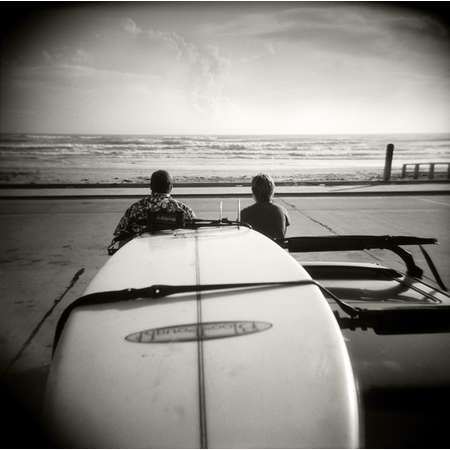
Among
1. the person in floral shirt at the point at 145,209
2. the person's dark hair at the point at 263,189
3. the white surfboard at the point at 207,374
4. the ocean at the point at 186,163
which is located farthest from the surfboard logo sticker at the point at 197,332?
the ocean at the point at 186,163

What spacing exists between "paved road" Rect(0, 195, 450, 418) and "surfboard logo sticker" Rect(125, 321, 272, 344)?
1.59 m

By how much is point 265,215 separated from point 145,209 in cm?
134

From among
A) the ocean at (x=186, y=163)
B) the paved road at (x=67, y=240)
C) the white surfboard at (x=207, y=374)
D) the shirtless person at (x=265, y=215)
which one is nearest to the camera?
the white surfboard at (x=207, y=374)

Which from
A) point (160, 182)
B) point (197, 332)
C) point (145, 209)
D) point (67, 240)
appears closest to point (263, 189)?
point (160, 182)

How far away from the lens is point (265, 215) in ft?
14.3

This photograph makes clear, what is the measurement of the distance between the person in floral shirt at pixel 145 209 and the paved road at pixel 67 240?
0.89 metres

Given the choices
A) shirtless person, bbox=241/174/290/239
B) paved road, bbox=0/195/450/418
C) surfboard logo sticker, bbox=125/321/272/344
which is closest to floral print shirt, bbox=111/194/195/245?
shirtless person, bbox=241/174/290/239

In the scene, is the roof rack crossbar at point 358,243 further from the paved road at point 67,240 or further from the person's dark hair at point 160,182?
the paved road at point 67,240

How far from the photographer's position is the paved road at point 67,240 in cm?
366

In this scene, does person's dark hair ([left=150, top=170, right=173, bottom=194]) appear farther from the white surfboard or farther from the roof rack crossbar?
the white surfboard

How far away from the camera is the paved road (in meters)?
3.66

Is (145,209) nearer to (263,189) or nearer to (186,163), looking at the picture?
(263,189)

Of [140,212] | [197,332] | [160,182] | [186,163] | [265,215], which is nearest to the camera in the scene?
[197,332]

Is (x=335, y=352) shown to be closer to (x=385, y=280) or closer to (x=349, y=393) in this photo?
(x=349, y=393)
